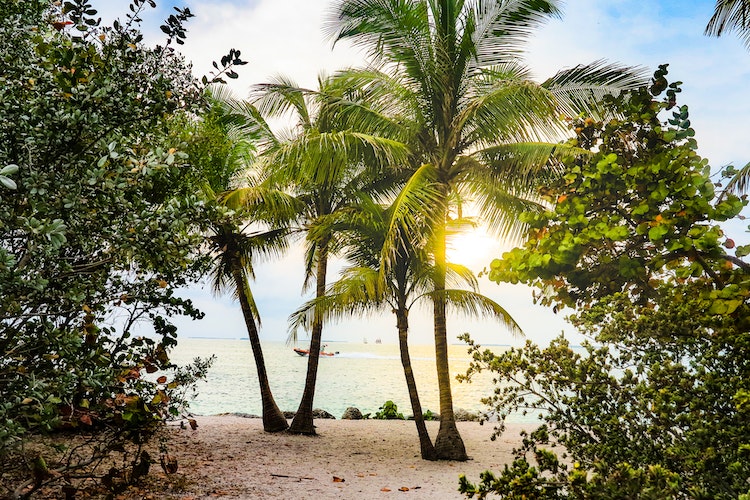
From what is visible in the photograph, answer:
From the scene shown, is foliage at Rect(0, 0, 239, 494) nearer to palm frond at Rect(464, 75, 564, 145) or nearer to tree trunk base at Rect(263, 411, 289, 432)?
palm frond at Rect(464, 75, 564, 145)

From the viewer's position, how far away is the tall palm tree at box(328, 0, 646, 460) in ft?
30.4

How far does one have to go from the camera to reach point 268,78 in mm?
13656

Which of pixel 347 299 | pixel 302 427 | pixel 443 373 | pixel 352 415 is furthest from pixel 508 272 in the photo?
pixel 352 415

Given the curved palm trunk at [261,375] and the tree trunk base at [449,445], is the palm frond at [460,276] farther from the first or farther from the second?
the curved palm trunk at [261,375]

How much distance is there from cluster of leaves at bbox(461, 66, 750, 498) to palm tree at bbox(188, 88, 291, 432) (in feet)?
21.5

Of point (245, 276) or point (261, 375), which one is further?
point (245, 276)

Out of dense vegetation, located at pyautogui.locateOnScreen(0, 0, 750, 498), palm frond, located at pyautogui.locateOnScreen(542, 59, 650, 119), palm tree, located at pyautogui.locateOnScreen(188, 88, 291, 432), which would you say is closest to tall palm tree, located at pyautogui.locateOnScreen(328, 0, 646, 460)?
palm frond, located at pyautogui.locateOnScreen(542, 59, 650, 119)

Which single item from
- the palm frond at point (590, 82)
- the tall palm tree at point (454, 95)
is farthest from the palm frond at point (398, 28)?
the palm frond at point (590, 82)

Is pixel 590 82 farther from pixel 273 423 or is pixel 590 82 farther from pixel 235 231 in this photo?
pixel 273 423

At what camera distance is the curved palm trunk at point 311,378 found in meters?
11.8

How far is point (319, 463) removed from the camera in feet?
29.2

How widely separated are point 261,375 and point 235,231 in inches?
159

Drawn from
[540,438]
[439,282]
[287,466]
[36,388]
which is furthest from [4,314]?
[439,282]

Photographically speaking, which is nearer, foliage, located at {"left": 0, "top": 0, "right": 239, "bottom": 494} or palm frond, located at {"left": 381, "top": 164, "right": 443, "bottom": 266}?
→ foliage, located at {"left": 0, "top": 0, "right": 239, "bottom": 494}
